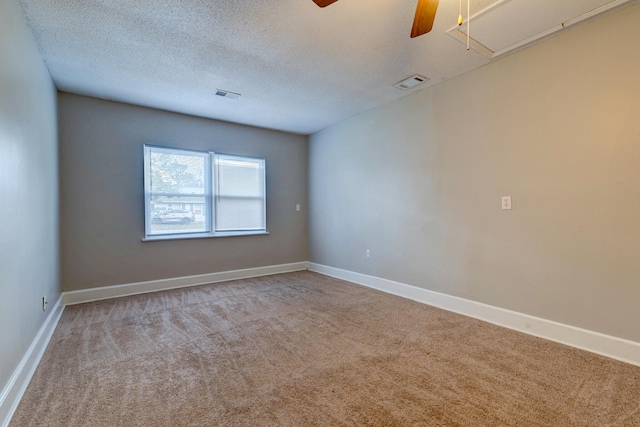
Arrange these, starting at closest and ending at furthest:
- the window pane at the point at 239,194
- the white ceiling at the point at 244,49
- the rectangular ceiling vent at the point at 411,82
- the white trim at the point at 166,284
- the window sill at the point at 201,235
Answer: the white ceiling at the point at 244,49 → the rectangular ceiling vent at the point at 411,82 → the white trim at the point at 166,284 → the window sill at the point at 201,235 → the window pane at the point at 239,194

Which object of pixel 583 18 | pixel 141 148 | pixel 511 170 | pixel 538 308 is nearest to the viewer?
pixel 583 18

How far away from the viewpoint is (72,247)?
3.63 m

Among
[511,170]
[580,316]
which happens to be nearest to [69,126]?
[511,170]

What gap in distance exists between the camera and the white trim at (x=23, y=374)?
1561mm

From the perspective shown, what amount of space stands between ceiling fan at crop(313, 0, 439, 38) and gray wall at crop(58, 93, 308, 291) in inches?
137

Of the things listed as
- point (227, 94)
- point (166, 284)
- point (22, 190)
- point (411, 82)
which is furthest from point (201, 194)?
point (411, 82)

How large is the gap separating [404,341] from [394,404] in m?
0.86

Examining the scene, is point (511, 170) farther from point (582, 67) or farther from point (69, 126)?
point (69, 126)

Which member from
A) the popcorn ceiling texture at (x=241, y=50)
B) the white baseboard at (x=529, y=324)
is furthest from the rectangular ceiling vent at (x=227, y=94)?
the white baseboard at (x=529, y=324)

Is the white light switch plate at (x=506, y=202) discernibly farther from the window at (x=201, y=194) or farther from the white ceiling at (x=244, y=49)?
the window at (x=201, y=194)

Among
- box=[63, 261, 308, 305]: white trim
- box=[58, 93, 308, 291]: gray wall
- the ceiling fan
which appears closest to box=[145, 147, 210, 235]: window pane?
box=[58, 93, 308, 291]: gray wall

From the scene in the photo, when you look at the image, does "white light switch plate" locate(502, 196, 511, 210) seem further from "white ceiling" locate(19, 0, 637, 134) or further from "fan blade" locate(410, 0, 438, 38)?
"fan blade" locate(410, 0, 438, 38)

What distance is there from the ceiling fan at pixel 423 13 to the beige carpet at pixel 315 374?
224 centimetres

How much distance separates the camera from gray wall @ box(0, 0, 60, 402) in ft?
5.58
